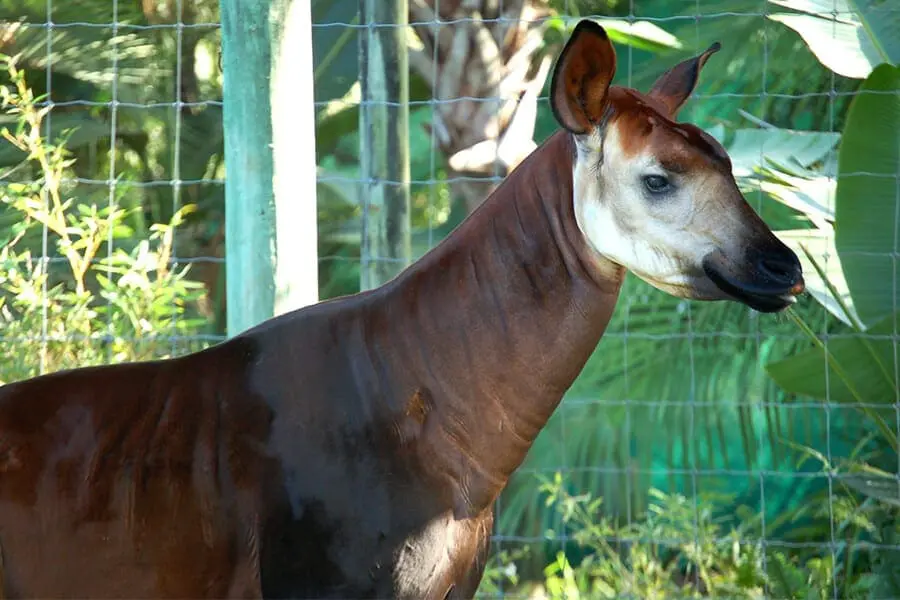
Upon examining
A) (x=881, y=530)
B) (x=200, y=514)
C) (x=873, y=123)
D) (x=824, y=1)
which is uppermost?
(x=824, y=1)

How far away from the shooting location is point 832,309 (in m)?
4.57

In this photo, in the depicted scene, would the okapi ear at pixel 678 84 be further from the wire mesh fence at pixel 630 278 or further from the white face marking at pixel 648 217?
the wire mesh fence at pixel 630 278

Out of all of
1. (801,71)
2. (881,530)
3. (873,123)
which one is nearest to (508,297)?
(873,123)

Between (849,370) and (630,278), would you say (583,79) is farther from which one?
(630,278)

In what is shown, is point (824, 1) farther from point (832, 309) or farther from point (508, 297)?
point (508, 297)

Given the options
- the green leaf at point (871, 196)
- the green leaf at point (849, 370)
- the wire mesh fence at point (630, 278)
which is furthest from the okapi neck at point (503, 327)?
Result: the green leaf at point (849, 370)

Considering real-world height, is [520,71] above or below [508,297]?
above

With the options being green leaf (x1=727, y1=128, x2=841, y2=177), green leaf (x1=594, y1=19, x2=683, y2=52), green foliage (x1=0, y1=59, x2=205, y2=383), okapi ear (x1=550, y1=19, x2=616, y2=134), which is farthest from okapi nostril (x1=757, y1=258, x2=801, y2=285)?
green leaf (x1=727, y1=128, x2=841, y2=177)

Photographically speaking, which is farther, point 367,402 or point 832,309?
point 832,309

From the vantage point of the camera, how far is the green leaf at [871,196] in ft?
13.6

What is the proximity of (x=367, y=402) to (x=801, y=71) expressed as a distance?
5.26m

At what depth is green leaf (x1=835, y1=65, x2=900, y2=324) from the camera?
13.6 ft

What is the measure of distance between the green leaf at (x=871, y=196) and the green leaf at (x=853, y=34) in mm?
427

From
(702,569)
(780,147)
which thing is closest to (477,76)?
(780,147)
